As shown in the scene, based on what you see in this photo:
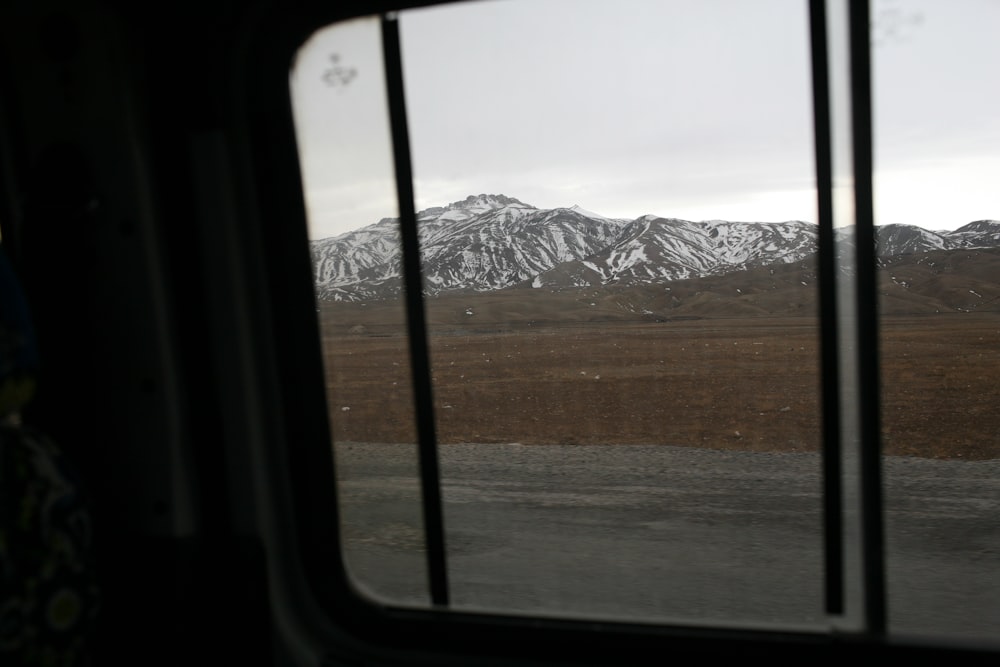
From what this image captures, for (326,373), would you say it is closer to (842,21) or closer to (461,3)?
(461,3)

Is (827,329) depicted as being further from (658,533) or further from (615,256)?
(658,533)

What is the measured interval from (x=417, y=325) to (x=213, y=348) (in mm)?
469

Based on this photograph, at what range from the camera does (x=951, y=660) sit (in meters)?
1.33

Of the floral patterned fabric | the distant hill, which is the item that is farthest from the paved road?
the floral patterned fabric

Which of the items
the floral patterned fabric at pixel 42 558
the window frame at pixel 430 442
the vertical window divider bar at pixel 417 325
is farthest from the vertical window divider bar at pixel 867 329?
the floral patterned fabric at pixel 42 558

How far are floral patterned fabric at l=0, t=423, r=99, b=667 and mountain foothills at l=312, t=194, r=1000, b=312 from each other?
687mm

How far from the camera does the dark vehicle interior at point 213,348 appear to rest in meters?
1.42

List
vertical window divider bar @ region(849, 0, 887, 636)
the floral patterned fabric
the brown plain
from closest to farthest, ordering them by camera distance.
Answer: the floral patterned fabric
vertical window divider bar @ region(849, 0, 887, 636)
the brown plain

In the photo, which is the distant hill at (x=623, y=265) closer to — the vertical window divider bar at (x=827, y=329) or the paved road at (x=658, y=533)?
the vertical window divider bar at (x=827, y=329)

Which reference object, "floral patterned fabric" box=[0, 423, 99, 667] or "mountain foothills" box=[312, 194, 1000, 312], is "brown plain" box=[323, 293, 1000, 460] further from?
"floral patterned fabric" box=[0, 423, 99, 667]

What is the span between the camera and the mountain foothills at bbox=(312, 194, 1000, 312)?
5.15ft

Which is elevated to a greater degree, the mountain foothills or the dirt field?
the mountain foothills

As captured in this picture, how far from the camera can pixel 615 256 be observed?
198 centimetres

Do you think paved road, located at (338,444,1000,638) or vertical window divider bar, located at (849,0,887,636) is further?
paved road, located at (338,444,1000,638)
